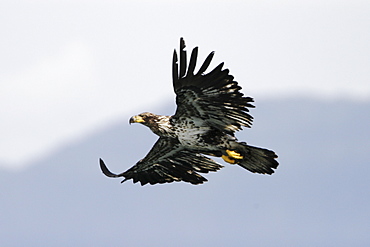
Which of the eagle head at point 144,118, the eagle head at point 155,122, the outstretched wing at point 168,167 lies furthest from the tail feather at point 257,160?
the eagle head at point 144,118

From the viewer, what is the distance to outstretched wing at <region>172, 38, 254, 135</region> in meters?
12.2

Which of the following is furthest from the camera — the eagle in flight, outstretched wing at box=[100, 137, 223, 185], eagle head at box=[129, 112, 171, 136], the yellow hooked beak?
outstretched wing at box=[100, 137, 223, 185]

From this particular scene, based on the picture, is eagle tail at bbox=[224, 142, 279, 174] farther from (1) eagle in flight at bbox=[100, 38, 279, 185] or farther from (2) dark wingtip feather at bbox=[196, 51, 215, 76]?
(2) dark wingtip feather at bbox=[196, 51, 215, 76]

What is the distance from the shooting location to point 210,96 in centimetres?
1259

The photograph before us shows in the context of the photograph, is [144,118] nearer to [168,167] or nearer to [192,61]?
[168,167]

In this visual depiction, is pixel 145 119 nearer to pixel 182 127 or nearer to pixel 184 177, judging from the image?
pixel 182 127

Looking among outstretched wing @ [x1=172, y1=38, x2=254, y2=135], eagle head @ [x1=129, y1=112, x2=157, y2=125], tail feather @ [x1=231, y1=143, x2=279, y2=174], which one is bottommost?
tail feather @ [x1=231, y1=143, x2=279, y2=174]

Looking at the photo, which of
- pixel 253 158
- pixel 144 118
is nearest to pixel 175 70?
pixel 144 118

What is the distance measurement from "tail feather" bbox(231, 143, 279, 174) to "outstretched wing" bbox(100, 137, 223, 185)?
39.7 inches

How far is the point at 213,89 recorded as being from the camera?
12.4 m

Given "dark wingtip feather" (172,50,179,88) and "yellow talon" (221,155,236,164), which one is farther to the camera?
"yellow talon" (221,155,236,164)

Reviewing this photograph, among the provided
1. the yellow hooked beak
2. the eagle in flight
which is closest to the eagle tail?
the eagle in flight

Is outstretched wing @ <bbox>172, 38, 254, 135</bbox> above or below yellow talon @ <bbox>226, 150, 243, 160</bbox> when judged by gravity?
above

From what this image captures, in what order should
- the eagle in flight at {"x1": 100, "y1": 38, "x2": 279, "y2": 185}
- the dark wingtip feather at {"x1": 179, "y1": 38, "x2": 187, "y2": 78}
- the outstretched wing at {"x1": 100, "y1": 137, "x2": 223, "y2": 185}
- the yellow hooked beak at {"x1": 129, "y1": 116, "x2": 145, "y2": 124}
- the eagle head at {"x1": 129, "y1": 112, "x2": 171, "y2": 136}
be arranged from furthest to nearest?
the outstretched wing at {"x1": 100, "y1": 137, "x2": 223, "y2": 185}, the yellow hooked beak at {"x1": 129, "y1": 116, "x2": 145, "y2": 124}, the eagle head at {"x1": 129, "y1": 112, "x2": 171, "y2": 136}, the eagle in flight at {"x1": 100, "y1": 38, "x2": 279, "y2": 185}, the dark wingtip feather at {"x1": 179, "y1": 38, "x2": 187, "y2": 78}
